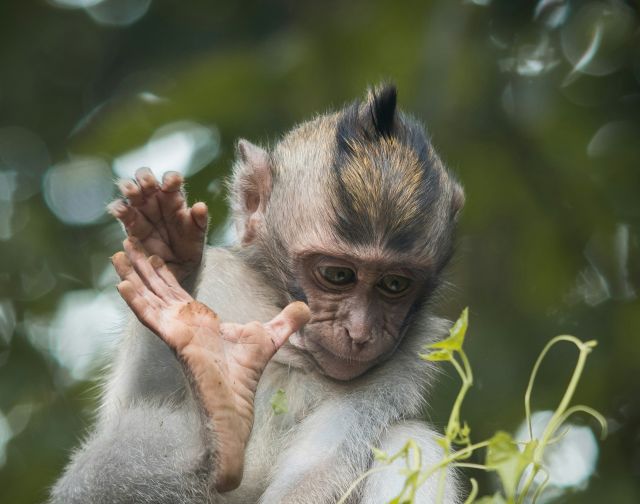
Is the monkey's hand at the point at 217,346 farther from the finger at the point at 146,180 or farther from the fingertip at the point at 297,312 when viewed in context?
the finger at the point at 146,180

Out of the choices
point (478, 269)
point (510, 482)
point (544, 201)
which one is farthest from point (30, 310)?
point (510, 482)

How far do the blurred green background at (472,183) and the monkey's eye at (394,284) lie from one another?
2.03 meters

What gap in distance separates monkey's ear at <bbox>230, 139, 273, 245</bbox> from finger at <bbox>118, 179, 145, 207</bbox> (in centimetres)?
126

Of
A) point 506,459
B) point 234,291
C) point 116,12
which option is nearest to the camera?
point 506,459

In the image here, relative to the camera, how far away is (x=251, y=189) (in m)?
6.45

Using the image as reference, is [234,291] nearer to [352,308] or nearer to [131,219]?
[352,308]

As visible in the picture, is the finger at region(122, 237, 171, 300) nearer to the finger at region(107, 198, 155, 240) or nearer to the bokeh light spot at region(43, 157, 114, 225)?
the finger at region(107, 198, 155, 240)

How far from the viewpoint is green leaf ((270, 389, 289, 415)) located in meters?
5.76

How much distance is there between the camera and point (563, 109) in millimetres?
8883

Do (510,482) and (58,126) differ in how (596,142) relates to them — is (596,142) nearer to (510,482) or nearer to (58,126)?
(58,126)

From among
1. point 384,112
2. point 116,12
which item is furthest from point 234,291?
point 116,12

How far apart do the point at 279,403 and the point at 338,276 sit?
2.51 feet

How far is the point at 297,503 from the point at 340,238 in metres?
1.43

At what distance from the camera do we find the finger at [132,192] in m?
5.15
